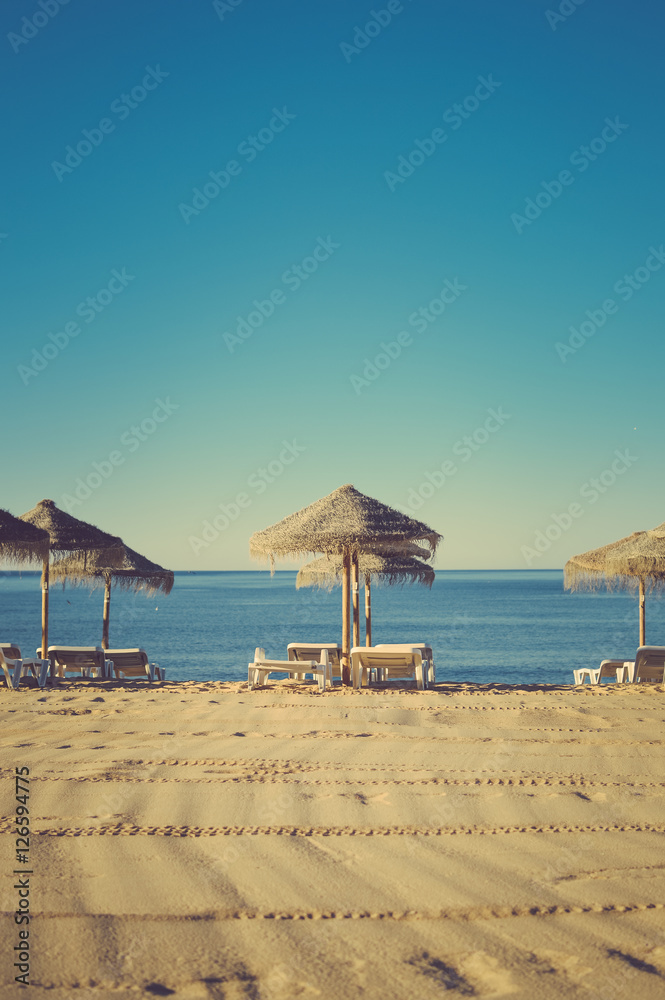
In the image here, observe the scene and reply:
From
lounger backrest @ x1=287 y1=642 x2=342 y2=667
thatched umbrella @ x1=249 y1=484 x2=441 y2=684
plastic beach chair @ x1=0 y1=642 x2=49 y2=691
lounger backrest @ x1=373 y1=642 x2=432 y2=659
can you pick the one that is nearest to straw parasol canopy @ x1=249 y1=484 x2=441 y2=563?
thatched umbrella @ x1=249 y1=484 x2=441 y2=684

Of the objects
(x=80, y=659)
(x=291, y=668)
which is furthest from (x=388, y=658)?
(x=80, y=659)

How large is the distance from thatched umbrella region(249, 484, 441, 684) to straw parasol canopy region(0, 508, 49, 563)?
2.77 meters

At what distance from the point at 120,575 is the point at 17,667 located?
465 cm

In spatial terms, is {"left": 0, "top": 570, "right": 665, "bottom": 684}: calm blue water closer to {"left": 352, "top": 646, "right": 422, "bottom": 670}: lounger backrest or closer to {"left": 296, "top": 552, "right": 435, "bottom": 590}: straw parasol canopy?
{"left": 296, "top": 552, "right": 435, "bottom": 590}: straw parasol canopy

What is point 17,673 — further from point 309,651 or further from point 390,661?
point 390,661

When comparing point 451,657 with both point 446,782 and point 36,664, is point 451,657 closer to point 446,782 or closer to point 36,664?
point 36,664

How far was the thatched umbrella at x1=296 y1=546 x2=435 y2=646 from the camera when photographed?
1302 centimetres

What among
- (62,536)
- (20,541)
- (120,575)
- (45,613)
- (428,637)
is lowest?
(428,637)

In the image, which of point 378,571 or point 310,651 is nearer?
point 310,651

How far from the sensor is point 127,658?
415 inches

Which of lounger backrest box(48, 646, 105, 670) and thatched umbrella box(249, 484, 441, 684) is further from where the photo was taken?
lounger backrest box(48, 646, 105, 670)

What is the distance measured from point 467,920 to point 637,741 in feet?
11.5

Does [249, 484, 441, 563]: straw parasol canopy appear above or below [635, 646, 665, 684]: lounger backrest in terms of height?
above

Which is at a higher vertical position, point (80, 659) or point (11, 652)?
point (11, 652)
